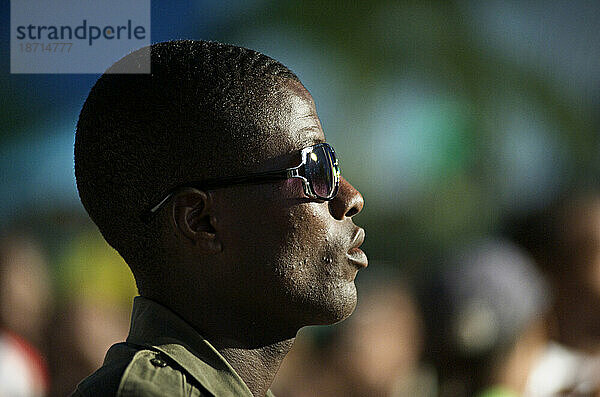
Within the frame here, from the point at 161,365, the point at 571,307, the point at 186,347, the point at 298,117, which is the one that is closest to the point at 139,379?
the point at 161,365

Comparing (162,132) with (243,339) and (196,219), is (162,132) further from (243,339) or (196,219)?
(243,339)

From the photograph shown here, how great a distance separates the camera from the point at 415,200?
606cm

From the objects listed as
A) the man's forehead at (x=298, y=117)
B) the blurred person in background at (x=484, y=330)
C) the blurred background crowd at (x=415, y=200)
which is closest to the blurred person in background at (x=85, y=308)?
the blurred background crowd at (x=415, y=200)

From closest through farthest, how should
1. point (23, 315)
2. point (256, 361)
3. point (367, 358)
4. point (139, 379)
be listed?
point (139, 379)
point (256, 361)
point (23, 315)
point (367, 358)

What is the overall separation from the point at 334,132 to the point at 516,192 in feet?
5.51

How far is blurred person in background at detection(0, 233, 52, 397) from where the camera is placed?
14.7 feet

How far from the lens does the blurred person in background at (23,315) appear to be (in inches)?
177

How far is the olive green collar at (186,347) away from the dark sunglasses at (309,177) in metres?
0.26

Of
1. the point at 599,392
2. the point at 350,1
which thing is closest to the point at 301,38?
the point at 350,1

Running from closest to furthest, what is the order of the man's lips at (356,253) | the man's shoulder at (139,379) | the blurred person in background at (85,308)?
the man's shoulder at (139,379) < the man's lips at (356,253) < the blurred person in background at (85,308)

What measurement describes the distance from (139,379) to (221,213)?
0.46m

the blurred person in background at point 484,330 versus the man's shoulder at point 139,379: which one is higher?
the man's shoulder at point 139,379

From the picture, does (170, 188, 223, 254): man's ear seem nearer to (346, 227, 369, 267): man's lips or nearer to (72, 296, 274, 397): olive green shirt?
(72, 296, 274, 397): olive green shirt

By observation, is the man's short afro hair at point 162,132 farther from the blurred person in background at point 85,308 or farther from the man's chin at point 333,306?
the blurred person in background at point 85,308
